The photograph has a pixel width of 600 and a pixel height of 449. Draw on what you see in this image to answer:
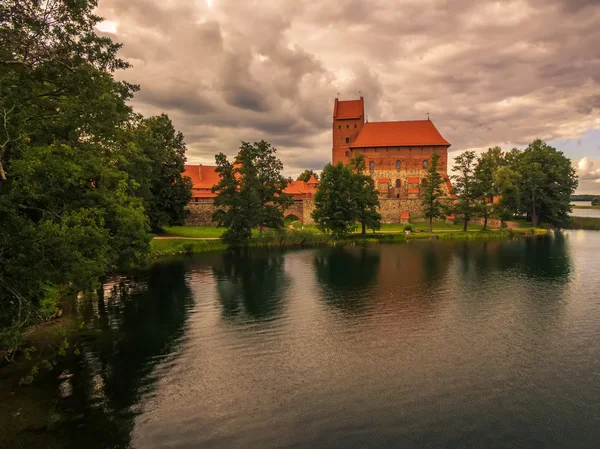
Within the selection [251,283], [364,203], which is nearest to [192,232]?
[364,203]

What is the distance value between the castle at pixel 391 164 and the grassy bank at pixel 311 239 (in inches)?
425

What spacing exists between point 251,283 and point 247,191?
18.8 metres

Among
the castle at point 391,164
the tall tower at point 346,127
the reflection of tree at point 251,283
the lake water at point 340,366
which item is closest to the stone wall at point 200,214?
the castle at point 391,164

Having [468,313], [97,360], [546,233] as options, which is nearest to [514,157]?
[546,233]

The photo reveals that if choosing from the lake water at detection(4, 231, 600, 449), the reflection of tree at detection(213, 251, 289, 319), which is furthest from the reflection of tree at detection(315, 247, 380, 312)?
the reflection of tree at detection(213, 251, 289, 319)

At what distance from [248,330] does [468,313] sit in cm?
984

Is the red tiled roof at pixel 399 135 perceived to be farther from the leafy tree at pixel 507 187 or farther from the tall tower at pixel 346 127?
the leafy tree at pixel 507 187

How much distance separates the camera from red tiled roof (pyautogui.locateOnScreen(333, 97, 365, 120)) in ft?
235

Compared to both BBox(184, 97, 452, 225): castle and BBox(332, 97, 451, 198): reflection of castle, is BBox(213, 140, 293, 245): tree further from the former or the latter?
BBox(332, 97, 451, 198): reflection of castle

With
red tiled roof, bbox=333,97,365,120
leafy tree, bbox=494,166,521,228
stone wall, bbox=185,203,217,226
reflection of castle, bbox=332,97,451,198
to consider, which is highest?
red tiled roof, bbox=333,97,365,120

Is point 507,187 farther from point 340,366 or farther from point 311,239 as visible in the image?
point 340,366

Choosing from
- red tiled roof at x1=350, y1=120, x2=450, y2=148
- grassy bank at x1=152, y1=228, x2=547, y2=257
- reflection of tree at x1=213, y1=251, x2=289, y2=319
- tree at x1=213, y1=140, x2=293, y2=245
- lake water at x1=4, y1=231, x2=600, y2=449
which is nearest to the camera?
lake water at x1=4, y1=231, x2=600, y2=449

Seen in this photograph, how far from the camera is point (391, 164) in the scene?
66.8 metres

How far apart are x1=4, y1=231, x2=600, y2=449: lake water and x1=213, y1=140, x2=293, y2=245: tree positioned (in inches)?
687
